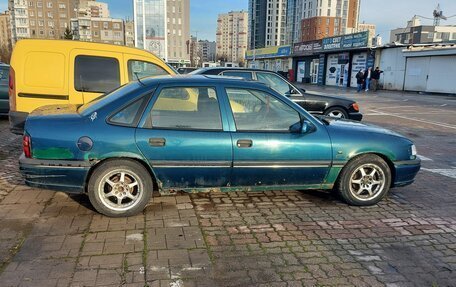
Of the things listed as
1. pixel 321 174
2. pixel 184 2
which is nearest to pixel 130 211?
pixel 321 174

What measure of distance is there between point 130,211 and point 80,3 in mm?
137837

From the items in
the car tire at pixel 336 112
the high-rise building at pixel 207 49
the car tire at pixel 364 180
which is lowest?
the car tire at pixel 364 180

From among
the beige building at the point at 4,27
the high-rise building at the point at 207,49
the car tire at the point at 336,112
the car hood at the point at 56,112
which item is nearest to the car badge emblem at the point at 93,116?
the car hood at the point at 56,112

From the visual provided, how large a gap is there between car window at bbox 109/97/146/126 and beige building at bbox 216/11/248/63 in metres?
140

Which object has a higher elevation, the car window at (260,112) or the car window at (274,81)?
the car window at (274,81)

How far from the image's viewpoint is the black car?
31.0 feet

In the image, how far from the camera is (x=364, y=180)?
4.88 meters

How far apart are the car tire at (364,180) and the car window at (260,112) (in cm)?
97

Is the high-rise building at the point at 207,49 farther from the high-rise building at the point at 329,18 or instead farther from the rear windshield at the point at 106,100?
the rear windshield at the point at 106,100

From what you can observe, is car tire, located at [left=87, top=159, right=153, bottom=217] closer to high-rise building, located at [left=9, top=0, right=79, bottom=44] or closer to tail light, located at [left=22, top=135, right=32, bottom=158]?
tail light, located at [left=22, top=135, right=32, bottom=158]

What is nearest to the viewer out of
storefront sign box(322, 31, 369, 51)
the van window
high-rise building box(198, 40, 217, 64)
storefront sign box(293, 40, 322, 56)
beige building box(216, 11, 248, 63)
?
the van window

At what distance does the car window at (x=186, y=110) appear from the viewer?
4316mm

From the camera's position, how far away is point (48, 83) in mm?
6695

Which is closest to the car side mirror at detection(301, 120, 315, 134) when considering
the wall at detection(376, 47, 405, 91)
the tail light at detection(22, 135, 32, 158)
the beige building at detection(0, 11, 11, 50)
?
the tail light at detection(22, 135, 32, 158)
